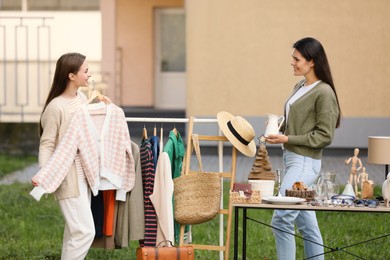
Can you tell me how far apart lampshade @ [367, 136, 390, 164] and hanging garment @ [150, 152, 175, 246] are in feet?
4.30

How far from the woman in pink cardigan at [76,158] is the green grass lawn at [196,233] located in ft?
6.80

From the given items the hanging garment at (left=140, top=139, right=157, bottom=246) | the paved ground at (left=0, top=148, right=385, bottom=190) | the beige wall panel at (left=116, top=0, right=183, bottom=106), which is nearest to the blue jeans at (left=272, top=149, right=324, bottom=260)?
the hanging garment at (left=140, top=139, right=157, bottom=246)

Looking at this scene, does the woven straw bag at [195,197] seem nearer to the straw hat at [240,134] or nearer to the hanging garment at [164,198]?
the hanging garment at [164,198]

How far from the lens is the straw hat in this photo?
6.64m

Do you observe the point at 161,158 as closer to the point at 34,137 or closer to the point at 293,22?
the point at 293,22

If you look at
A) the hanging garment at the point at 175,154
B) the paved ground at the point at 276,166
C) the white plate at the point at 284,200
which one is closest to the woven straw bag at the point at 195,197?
the hanging garment at the point at 175,154

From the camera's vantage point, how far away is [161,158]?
654cm

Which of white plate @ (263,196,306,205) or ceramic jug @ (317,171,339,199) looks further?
ceramic jug @ (317,171,339,199)

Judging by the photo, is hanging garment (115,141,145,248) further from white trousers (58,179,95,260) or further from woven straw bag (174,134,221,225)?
white trousers (58,179,95,260)

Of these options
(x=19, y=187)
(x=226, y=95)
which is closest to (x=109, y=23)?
(x=226, y=95)

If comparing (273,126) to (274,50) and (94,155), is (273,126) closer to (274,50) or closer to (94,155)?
(94,155)

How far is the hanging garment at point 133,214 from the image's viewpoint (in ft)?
21.6

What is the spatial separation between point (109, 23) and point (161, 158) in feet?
42.9

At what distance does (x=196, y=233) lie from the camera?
9508mm
